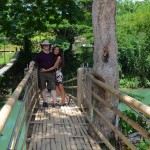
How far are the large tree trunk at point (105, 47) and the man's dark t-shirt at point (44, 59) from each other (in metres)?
1.82

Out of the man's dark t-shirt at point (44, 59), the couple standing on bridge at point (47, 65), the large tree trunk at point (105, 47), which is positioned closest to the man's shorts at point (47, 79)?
the couple standing on bridge at point (47, 65)

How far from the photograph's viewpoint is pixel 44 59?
6504 millimetres

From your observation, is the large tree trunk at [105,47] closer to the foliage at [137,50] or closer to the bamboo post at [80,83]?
the bamboo post at [80,83]

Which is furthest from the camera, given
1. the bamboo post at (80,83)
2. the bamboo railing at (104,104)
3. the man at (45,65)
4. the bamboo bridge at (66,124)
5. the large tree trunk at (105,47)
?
the bamboo post at (80,83)

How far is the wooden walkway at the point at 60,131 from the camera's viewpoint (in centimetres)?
432

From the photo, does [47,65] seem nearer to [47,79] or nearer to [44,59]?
[44,59]

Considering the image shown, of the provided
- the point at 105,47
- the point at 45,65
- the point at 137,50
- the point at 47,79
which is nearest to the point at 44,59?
the point at 45,65

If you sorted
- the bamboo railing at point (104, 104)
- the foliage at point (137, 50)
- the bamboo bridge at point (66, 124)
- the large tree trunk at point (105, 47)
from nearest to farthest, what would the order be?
the bamboo railing at point (104, 104) → the bamboo bridge at point (66, 124) → the large tree trunk at point (105, 47) → the foliage at point (137, 50)

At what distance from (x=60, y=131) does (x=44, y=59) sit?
1889mm

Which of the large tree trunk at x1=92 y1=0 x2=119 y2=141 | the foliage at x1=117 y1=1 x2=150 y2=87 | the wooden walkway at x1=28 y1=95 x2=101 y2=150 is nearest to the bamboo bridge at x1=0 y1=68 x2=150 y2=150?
the wooden walkway at x1=28 y1=95 x2=101 y2=150

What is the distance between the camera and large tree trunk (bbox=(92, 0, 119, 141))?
461cm

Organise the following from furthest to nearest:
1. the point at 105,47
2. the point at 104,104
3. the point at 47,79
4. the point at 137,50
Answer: the point at 137,50, the point at 47,79, the point at 105,47, the point at 104,104

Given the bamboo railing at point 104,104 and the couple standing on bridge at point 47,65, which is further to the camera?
the couple standing on bridge at point 47,65

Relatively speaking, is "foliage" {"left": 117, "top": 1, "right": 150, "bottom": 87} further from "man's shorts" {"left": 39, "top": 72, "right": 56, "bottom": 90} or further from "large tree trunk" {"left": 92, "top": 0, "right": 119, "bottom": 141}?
"large tree trunk" {"left": 92, "top": 0, "right": 119, "bottom": 141}
